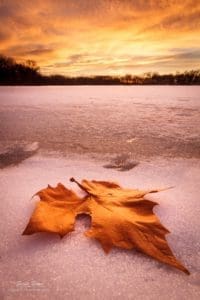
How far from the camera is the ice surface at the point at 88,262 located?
498 mm

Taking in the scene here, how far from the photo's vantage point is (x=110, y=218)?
65 cm

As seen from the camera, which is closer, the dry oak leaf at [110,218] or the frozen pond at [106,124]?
the dry oak leaf at [110,218]

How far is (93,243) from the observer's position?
1.99ft

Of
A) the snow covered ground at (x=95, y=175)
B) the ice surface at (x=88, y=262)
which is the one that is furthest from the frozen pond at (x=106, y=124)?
the ice surface at (x=88, y=262)

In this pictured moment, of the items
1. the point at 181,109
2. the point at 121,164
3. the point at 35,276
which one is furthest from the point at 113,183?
the point at 181,109

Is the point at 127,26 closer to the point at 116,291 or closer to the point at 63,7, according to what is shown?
the point at 63,7

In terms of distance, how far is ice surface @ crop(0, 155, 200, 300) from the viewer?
0.50m

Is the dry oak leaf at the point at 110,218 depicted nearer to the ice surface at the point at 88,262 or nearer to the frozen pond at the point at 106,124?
the ice surface at the point at 88,262

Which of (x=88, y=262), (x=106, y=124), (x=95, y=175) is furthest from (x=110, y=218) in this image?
(x=106, y=124)

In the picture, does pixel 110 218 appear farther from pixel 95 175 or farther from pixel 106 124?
pixel 106 124

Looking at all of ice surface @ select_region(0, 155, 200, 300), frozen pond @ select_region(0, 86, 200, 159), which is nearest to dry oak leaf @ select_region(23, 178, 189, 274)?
ice surface @ select_region(0, 155, 200, 300)

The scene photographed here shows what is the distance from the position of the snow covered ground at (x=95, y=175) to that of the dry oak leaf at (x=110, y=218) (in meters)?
0.02

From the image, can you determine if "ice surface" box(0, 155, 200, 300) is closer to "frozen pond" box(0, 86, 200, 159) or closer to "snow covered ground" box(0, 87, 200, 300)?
"snow covered ground" box(0, 87, 200, 300)

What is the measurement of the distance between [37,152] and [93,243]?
647 mm
